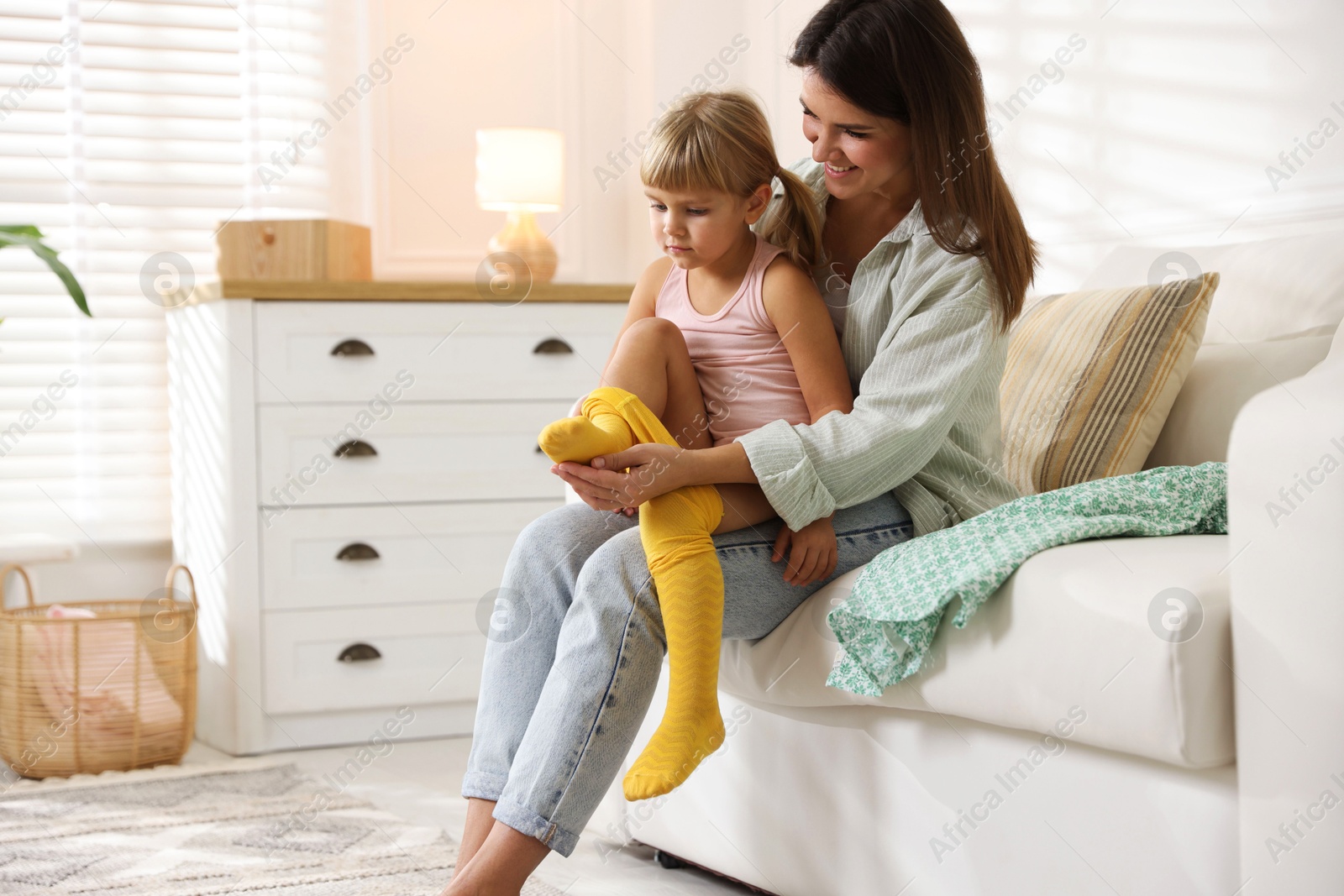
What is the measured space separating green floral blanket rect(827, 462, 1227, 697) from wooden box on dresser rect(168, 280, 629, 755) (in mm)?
1057

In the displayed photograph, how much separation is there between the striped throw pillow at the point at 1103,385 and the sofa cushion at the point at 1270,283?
59 mm

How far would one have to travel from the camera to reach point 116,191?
2531 millimetres

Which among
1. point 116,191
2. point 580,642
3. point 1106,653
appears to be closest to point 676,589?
point 580,642

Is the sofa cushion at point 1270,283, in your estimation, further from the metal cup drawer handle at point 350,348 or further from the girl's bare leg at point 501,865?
the metal cup drawer handle at point 350,348

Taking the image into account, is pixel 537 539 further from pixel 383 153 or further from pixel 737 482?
pixel 383 153

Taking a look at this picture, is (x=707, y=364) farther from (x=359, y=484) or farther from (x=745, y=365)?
(x=359, y=484)

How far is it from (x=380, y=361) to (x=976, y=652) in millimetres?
1461

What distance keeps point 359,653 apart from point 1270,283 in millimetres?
1581

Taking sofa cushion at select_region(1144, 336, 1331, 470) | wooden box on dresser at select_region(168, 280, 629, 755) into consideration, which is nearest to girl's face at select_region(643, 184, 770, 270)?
sofa cushion at select_region(1144, 336, 1331, 470)

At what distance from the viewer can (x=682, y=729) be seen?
3.55 feet

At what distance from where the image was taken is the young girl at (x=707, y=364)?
1.09 meters

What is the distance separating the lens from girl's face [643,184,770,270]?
1252 millimetres

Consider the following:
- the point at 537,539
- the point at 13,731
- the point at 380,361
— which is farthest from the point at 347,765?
the point at 537,539

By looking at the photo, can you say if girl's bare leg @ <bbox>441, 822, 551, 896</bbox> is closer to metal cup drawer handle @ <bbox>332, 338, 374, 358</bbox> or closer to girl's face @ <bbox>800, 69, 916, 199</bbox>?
girl's face @ <bbox>800, 69, 916, 199</bbox>
